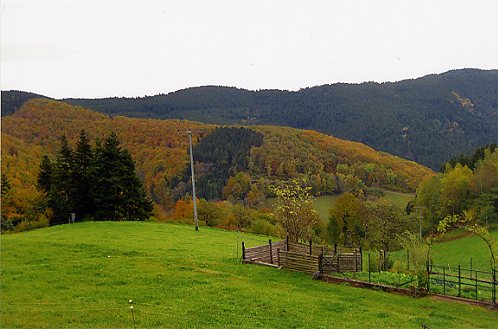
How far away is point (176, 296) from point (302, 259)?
26.9 ft

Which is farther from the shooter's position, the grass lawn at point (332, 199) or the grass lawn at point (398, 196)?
the grass lawn at point (398, 196)

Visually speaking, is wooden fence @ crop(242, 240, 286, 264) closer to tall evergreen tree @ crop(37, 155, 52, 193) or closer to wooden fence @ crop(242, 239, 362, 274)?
wooden fence @ crop(242, 239, 362, 274)

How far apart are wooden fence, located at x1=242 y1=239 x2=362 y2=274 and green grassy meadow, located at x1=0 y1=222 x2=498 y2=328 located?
829 mm

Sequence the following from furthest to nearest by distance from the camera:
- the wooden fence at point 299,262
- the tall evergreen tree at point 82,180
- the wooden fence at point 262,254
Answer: the tall evergreen tree at point 82,180 → the wooden fence at point 262,254 → the wooden fence at point 299,262

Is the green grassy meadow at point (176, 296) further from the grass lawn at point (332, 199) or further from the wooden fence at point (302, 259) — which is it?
the grass lawn at point (332, 199)

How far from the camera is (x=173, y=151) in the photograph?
348 feet

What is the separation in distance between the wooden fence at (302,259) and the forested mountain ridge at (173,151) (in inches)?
2039

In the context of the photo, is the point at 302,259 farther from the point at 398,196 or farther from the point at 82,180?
the point at 398,196

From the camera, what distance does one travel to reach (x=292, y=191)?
35.1 meters

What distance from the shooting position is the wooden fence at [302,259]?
23.2 meters

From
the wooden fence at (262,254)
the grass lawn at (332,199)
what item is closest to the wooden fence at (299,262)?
the wooden fence at (262,254)

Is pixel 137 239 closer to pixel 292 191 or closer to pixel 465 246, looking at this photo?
pixel 292 191

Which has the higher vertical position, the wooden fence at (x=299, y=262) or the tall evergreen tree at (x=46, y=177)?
the tall evergreen tree at (x=46, y=177)

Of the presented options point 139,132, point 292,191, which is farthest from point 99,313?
point 139,132
